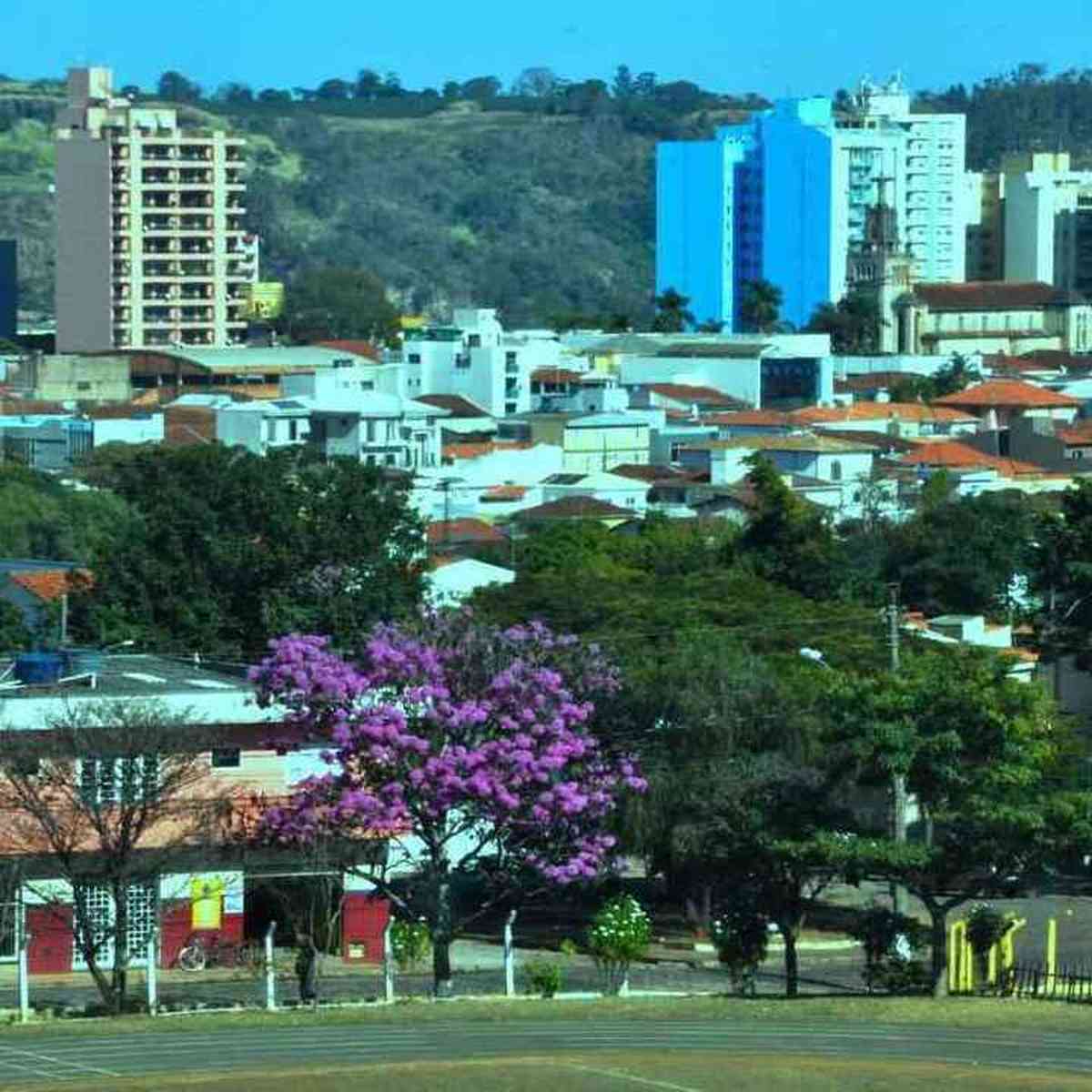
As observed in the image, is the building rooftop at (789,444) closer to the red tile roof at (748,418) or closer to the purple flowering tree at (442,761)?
the red tile roof at (748,418)

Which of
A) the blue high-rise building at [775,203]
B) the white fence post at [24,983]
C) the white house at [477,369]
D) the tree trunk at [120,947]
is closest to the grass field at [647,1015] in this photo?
the white fence post at [24,983]

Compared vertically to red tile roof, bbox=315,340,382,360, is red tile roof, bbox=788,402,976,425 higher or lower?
lower

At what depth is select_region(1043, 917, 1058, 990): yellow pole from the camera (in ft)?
107

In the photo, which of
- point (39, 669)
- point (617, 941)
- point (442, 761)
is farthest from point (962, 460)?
point (442, 761)

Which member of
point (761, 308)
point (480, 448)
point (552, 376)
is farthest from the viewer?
point (761, 308)

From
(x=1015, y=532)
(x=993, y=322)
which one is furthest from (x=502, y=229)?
(x=1015, y=532)

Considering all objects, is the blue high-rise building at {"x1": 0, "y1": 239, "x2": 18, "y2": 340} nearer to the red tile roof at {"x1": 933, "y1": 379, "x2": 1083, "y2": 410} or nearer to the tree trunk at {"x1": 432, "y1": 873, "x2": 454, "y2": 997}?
the red tile roof at {"x1": 933, "y1": 379, "x2": 1083, "y2": 410}

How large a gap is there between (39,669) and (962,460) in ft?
174

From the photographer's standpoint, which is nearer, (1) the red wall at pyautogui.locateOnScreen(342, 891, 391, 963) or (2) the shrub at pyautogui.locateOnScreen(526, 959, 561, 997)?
(2) the shrub at pyautogui.locateOnScreen(526, 959, 561, 997)

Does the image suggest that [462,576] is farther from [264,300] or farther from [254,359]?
[264,300]

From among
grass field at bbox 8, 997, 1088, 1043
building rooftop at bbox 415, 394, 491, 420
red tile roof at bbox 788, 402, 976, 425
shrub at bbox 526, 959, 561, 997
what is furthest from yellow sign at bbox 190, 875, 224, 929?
building rooftop at bbox 415, 394, 491, 420

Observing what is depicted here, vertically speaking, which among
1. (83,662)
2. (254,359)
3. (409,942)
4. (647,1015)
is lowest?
(647,1015)

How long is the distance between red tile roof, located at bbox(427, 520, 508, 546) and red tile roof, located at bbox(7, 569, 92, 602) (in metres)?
14.3

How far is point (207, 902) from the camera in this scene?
3425 centimetres
